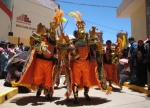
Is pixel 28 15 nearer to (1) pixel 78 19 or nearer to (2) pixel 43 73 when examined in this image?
(1) pixel 78 19

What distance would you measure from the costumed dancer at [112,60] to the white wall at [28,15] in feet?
45.9

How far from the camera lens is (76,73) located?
5176 millimetres

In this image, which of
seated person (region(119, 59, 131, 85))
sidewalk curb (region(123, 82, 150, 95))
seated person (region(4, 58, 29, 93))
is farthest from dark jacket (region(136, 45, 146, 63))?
seated person (region(4, 58, 29, 93))

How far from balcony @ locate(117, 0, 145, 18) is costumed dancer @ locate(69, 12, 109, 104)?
6698mm

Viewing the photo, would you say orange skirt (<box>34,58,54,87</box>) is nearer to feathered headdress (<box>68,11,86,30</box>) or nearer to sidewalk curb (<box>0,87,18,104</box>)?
sidewalk curb (<box>0,87,18,104</box>)

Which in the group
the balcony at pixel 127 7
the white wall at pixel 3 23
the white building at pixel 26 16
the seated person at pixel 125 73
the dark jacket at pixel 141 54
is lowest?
the seated person at pixel 125 73

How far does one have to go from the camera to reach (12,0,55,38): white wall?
19.9 meters

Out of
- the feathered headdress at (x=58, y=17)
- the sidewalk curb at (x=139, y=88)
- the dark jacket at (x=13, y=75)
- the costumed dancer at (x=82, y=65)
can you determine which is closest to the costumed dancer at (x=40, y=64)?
the feathered headdress at (x=58, y=17)

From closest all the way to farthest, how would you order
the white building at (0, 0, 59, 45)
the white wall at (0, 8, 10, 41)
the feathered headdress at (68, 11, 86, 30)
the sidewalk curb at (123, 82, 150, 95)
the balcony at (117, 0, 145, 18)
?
the feathered headdress at (68, 11, 86, 30) < the sidewalk curb at (123, 82, 150, 95) < the balcony at (117, 0, 145, 18) < the white wall at (0, 8, 10, 41) < the white building at (0, 0, 59, 45)

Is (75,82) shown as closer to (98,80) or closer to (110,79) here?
(98,80)

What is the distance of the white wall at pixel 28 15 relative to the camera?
1991cm

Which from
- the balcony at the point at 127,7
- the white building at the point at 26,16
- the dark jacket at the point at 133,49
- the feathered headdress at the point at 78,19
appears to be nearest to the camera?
the feathered headdress at the point at 78,19

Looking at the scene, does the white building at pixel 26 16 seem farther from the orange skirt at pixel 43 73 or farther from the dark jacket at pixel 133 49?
the orange skirt at pixel 43 73

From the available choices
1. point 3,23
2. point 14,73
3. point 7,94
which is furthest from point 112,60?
point 3,23
